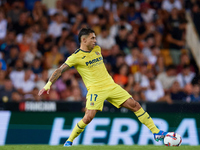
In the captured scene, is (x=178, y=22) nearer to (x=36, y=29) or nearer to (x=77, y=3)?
(x=77, y=3)

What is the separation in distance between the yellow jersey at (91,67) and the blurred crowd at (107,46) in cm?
344

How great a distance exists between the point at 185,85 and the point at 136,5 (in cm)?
414

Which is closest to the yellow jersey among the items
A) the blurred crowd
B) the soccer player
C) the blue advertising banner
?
the soccer player

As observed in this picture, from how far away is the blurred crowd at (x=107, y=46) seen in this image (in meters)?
13.0

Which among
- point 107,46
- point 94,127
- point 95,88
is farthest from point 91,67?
point 107,46

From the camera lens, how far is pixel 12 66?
1338 cm

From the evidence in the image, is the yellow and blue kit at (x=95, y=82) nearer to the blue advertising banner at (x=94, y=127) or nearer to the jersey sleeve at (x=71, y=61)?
the jersey sleeve at (x=71, y=61)

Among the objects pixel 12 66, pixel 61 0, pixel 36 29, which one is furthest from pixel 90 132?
pixel 61 0

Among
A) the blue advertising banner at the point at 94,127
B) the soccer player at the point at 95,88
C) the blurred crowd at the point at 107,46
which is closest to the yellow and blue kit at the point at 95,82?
the soccer player at the point at 95,88

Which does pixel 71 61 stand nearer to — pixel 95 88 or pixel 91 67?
pixel 91 67

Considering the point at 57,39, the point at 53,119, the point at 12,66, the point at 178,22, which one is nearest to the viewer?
the point at 53,119

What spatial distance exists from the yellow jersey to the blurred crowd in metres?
3.44

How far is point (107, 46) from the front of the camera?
14.5 m

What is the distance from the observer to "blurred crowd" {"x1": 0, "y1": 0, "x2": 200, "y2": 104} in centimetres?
1304
